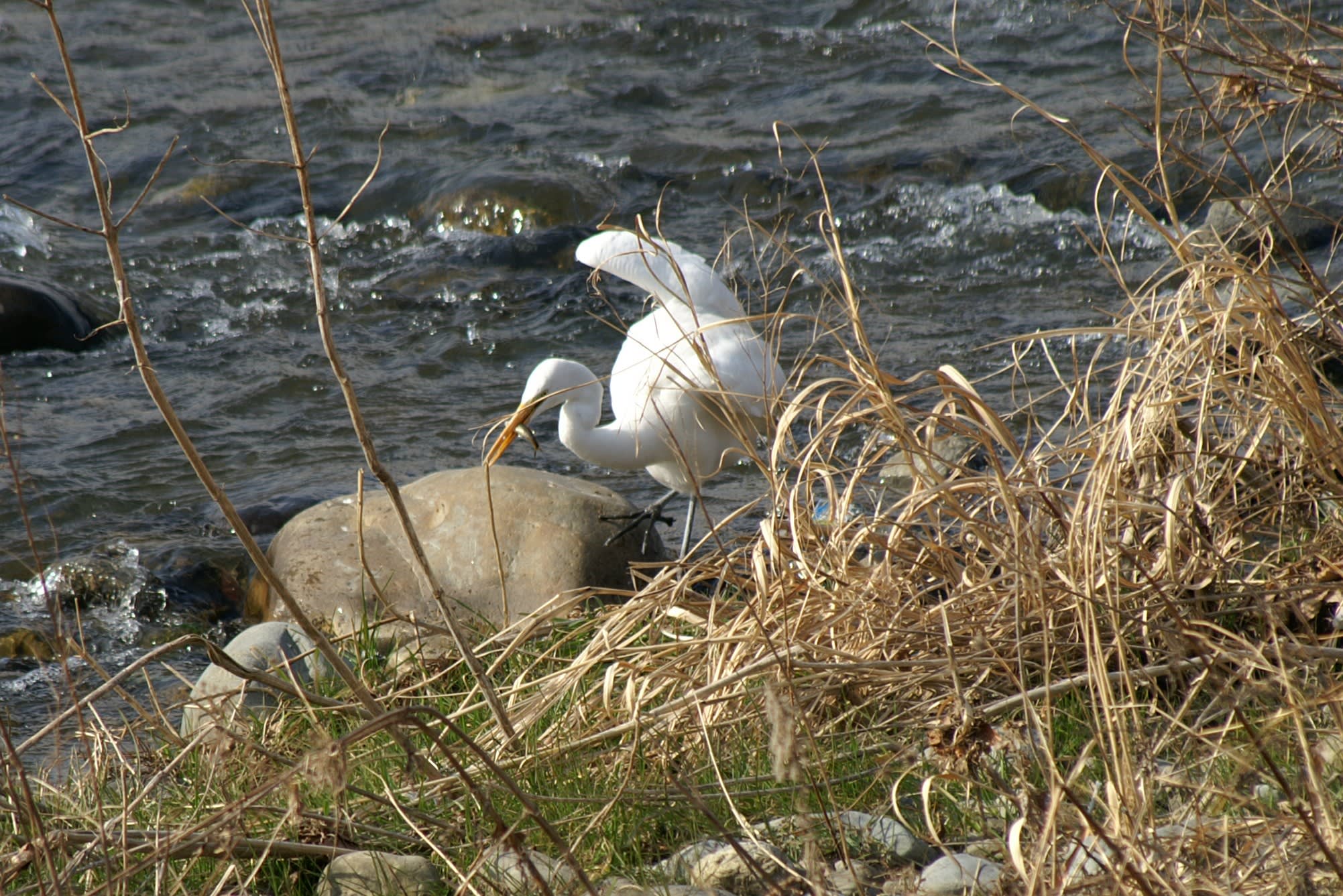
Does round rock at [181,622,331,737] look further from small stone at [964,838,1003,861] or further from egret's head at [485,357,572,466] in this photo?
small stone at [964,838,1003,861]

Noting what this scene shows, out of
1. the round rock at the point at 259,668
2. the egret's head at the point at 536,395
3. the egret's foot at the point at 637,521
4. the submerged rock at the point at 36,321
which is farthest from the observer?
the submerged rock at the point at 36,321

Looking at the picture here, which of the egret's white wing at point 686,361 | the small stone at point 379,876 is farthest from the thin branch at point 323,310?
the egret's white wing at point 686,361

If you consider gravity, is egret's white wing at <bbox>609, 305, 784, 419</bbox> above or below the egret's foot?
above

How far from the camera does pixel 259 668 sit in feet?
9.11

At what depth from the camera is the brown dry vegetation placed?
1819 millimetres

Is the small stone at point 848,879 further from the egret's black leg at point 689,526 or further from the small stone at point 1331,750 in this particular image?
the egret's black leg at point 689,526

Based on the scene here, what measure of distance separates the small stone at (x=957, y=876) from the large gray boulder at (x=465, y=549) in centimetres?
185

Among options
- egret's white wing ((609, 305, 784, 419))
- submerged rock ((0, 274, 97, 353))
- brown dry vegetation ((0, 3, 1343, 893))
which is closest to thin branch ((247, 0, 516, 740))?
brown dry vegetation ((0, 3, 1343, 893))

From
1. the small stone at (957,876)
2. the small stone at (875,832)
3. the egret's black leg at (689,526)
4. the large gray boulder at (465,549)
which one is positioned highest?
the small stone at (957,876)

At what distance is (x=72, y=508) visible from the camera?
4.50 m

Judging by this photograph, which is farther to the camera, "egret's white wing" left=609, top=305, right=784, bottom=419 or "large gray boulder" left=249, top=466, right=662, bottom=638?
"egret's white wing" left=609, top=305, right=784, bottom=419

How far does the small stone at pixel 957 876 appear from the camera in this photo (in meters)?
1.71

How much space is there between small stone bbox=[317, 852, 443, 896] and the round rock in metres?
0.65

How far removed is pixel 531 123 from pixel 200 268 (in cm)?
239
